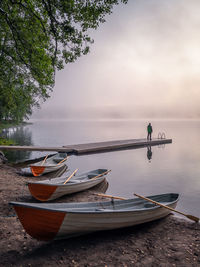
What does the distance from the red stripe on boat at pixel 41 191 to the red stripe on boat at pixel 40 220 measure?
3414mm

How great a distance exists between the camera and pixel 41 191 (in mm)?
7895

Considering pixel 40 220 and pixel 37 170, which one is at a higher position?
pixel 40 220

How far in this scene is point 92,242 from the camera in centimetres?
496

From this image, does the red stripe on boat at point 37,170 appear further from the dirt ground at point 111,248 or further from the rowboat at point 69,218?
the rowboat at point 69,218

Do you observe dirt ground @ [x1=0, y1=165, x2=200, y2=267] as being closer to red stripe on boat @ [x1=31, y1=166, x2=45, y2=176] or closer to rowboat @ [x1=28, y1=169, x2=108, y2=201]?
rowboat @ [x1=28, y1=169, x2=108, y2=201]

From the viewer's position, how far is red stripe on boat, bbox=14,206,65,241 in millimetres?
4154

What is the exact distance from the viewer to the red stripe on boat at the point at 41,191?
7777 millimetres

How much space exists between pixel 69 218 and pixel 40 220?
65 centimetres

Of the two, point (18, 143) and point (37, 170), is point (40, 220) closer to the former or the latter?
point (37, 170)

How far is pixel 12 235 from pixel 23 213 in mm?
1402

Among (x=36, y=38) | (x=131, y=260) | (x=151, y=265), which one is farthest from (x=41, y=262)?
(x=36, y=38)

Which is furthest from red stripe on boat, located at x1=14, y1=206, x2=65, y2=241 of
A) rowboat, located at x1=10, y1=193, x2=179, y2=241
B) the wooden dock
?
the wooden dock

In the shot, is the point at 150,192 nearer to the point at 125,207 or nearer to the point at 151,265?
the point at 125,207

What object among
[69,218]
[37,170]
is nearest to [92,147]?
[37,170]
